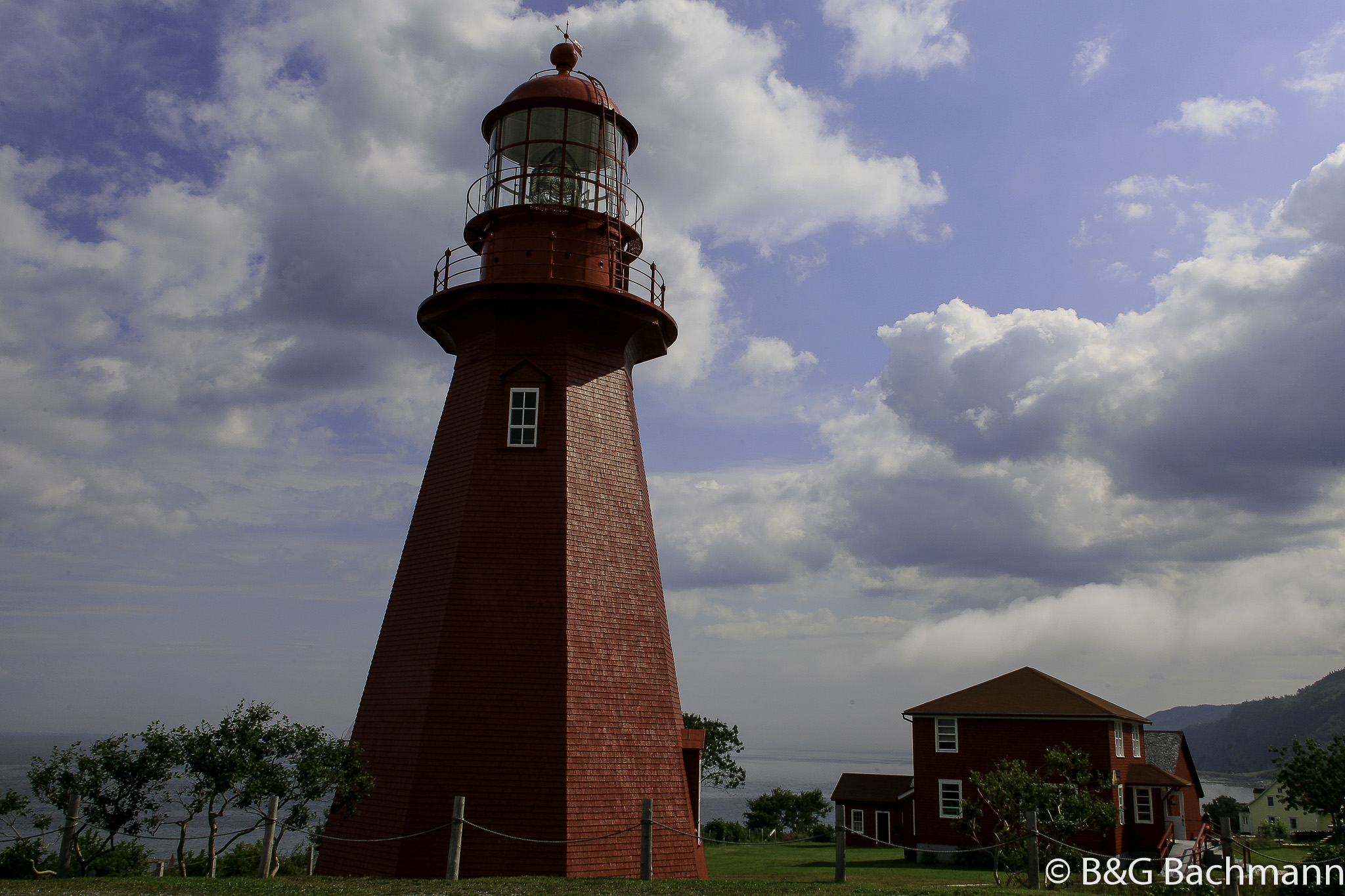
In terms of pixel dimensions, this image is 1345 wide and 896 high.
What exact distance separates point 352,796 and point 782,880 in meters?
6.55

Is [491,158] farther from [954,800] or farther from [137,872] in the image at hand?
[954,800]

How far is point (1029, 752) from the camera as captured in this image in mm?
28391

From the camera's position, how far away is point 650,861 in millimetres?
11898

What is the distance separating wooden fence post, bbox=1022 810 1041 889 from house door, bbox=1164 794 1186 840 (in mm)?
20382

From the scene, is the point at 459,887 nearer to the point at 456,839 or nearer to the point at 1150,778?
the point at 456,839

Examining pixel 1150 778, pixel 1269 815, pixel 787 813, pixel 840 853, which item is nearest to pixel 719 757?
pixel 787 813

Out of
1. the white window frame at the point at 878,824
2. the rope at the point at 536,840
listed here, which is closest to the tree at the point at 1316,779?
the rope at the point at 536,840

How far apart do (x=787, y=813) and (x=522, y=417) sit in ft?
109

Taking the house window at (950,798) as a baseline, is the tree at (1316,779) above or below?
above

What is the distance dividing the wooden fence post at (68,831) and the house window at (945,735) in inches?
976

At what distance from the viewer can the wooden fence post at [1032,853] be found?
498 inches

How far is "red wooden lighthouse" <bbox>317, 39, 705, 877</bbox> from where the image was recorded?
531 inches

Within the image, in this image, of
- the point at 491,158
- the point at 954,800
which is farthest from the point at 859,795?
the point at 491,158

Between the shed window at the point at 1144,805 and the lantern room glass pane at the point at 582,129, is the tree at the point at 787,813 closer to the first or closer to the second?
the shed window at the point at 1144,805
